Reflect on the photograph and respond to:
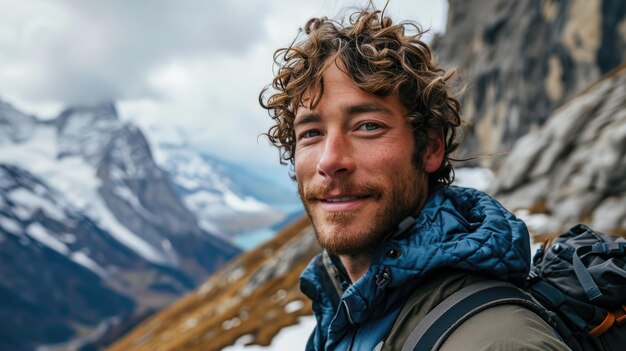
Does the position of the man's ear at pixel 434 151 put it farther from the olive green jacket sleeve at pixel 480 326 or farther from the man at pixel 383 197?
the olive green jacket sleeve at pixel 480 326

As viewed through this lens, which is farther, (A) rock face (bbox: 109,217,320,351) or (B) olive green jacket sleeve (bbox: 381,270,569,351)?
(A) rock face (bbox: 109,217,320,351)

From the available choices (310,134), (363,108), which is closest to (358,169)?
(363,108)

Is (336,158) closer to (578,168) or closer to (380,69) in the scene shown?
(380,69)

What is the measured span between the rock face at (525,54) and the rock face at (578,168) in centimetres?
1336

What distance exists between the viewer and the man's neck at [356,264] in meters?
4.17

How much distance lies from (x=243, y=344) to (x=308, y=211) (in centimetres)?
2973

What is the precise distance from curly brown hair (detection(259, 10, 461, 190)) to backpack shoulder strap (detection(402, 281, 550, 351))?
1.42m

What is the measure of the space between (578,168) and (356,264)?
2657 cm

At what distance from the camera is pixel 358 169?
4000mm

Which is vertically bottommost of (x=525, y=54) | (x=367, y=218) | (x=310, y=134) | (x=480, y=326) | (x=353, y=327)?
(x=480, y=326)

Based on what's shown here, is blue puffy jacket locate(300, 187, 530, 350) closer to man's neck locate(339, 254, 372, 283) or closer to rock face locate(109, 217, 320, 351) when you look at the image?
man's neck locate(339, 254, 372, 283)

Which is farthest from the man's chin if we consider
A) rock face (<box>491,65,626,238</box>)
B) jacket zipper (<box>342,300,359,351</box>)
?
rock face (<box>491,65,626,238</box>)

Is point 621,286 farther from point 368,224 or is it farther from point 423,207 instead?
point 368,224

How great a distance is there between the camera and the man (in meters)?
3.32
